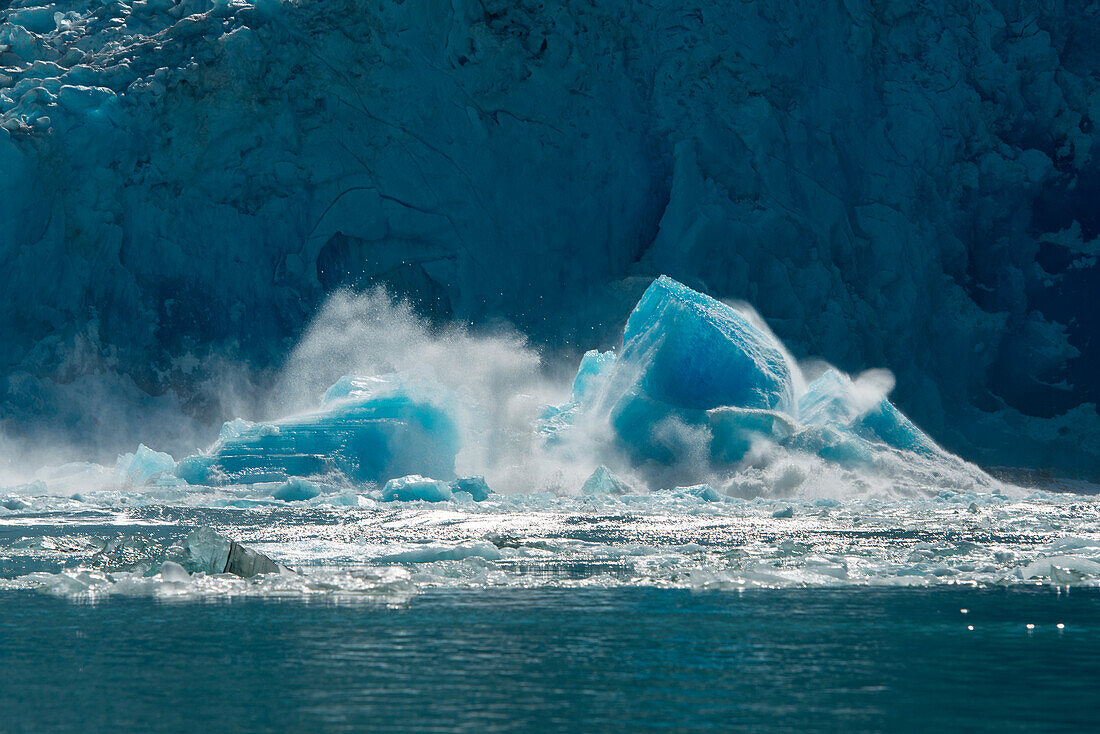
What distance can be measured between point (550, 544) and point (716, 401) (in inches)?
353

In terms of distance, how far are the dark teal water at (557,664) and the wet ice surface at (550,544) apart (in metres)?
0.77

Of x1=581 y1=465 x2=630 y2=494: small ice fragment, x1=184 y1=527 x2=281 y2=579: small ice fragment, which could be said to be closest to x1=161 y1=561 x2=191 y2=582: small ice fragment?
x1=184 y1=527 x2=281 y2=579: small ice fragment

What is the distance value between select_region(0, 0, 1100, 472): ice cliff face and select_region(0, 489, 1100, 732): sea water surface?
15.5 metres

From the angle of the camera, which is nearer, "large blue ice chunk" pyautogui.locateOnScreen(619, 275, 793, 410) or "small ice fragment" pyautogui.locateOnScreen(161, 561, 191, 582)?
"small ice fragment" pyautogui.locateOnScreen(161, 561, 191, 582)

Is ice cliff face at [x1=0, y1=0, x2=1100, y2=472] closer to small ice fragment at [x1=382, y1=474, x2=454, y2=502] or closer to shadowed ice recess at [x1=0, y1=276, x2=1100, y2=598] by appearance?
shadowed ice recess at [x1=0, y1=276, x2=1100, y2=598]

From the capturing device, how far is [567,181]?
28906 millimetres

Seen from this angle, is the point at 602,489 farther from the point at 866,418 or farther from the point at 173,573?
the point at 173,573

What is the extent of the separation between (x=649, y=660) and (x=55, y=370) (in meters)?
22.5

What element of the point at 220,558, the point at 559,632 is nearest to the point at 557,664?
the point at 559,632

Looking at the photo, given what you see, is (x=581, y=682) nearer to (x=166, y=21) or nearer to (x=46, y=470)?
(x=46, y=470)

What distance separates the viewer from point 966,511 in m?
15.2

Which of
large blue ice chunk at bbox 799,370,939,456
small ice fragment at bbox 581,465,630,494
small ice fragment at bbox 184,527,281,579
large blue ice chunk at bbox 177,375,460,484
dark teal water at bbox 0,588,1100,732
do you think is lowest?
dark teal water at bbox 0,588,1100,732

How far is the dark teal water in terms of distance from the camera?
4.30 meters

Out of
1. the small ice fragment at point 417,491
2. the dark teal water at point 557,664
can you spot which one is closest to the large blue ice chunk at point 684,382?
the small ice fragment at point 417,491
